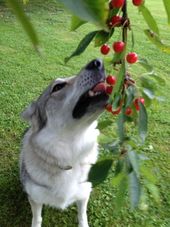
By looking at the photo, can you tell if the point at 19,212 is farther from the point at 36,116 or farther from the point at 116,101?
the point at 116,101

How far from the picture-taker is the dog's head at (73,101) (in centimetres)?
180

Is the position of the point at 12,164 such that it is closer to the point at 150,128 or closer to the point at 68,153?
the point at 68,153

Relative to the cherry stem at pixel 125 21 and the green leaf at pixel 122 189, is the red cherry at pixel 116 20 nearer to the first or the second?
the cherry stem at pixel 125 21

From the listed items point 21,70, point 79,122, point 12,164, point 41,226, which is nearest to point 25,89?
point 21,70

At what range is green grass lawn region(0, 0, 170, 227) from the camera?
2691 mm

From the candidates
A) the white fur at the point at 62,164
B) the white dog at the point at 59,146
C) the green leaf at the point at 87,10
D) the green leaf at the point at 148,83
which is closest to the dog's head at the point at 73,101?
the white dog at the point at 59,146

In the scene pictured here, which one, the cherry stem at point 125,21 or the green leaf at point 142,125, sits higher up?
the cherry stem at point 125,21

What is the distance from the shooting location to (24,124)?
3.83 m

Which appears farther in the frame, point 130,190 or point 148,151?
point 148,151

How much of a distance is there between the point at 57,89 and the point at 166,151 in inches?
73.8

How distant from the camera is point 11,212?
2.71 meters

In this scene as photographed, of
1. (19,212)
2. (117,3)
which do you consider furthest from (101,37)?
(19,212)

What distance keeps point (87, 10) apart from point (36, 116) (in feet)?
7.00

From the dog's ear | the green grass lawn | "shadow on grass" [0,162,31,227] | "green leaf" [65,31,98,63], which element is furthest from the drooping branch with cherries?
"shadow on grass" [0,162,31,227]
